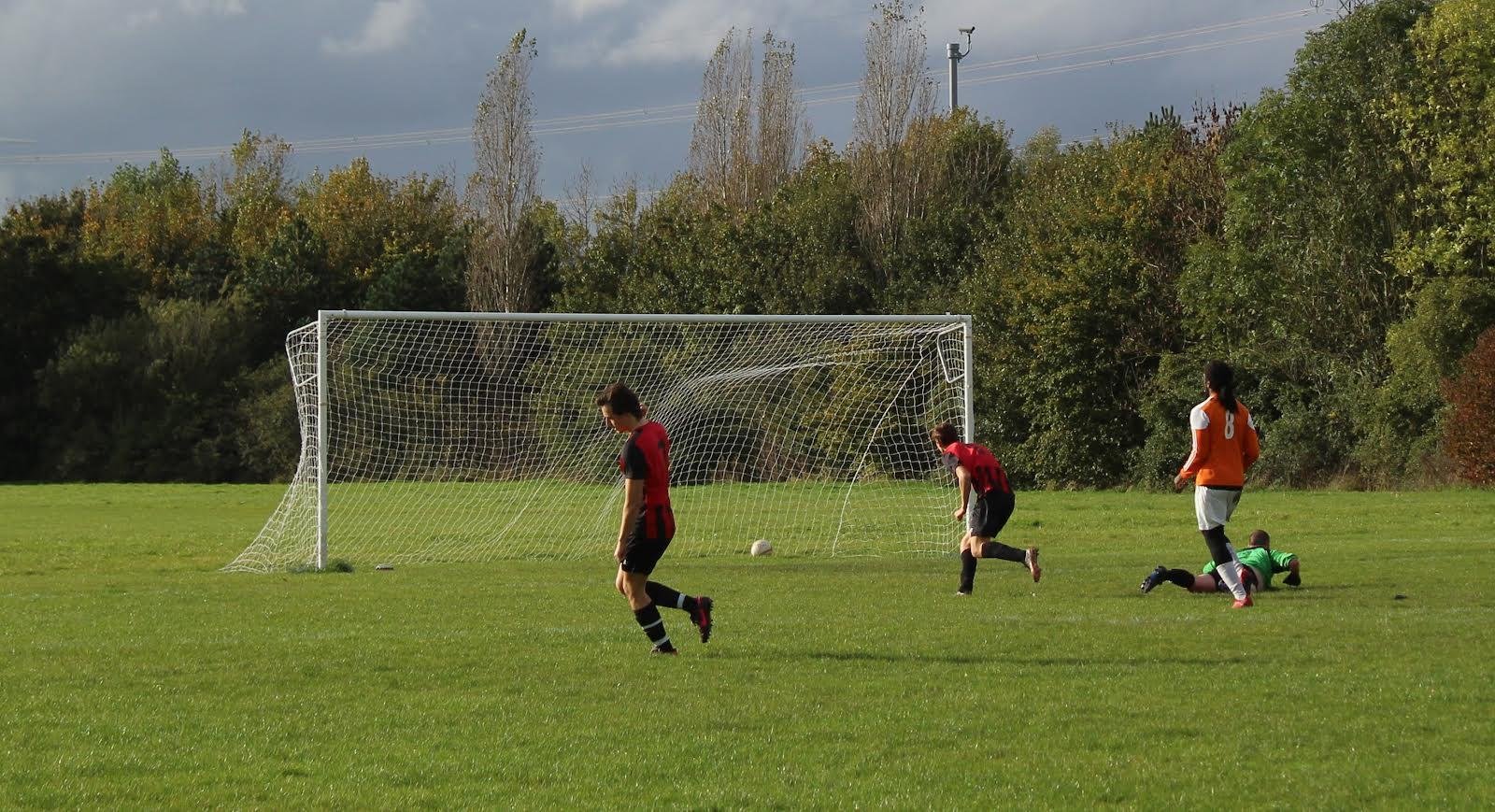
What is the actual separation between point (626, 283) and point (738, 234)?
15.9 feet

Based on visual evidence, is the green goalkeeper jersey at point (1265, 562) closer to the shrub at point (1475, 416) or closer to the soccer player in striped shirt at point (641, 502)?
the soccer player in striped shirt at point (641, 502)

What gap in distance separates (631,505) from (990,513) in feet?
15.6

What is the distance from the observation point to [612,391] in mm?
9820

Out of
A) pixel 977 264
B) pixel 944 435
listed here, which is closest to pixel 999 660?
pixel 944 435

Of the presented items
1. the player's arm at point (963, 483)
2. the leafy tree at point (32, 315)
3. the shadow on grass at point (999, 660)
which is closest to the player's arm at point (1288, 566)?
the player's arm at point (963, 483)

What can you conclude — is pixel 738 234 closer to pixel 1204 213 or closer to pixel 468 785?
pixel 1204 213

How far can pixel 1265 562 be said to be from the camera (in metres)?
13.6

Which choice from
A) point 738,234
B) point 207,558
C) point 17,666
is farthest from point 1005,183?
point 17,666

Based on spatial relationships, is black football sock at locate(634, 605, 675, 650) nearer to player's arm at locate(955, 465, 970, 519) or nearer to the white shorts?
player's arm at locate(955, 465, 970, 519)

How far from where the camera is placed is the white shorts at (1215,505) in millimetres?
12172

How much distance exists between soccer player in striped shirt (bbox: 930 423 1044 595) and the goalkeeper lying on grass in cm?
114

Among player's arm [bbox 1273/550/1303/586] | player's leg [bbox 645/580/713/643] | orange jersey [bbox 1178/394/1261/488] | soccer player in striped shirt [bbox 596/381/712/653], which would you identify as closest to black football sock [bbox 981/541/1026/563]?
orange jersey [bbox 1178/394/1261/488]

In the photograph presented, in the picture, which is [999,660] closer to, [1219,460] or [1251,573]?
[1219,460]

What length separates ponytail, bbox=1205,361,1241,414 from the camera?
Result: 11867 mm
